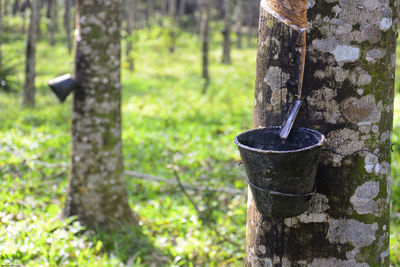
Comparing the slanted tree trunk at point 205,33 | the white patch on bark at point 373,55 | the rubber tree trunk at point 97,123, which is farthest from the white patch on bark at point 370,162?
the slanted tree trunk at point 205,33

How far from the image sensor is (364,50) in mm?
1539

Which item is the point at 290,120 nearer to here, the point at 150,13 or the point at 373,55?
the point at 373,55

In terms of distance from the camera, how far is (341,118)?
1.57m

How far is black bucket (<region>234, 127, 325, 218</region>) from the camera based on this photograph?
4.63 feet

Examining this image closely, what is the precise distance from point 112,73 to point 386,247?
10.1ft

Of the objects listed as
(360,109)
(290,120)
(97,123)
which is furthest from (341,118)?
(97,123)

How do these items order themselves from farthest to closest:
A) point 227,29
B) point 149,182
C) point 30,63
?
point 227,29 → point 30,63 → point 149,182

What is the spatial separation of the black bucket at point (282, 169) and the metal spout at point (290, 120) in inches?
2.4

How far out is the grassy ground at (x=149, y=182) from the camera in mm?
3623

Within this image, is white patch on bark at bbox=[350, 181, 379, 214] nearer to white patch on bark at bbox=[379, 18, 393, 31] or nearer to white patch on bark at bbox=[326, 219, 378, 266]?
white patch on bark at bbox=[326, 219, 378, 266]

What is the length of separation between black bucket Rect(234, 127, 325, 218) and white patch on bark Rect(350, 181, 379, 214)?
0.19 m

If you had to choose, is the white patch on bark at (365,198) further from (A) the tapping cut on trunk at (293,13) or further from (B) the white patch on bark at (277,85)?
(A) the tapping cut on trunk at (293,13)

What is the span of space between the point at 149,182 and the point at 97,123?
1819 mm

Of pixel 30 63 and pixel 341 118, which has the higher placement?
pixel 341 118
